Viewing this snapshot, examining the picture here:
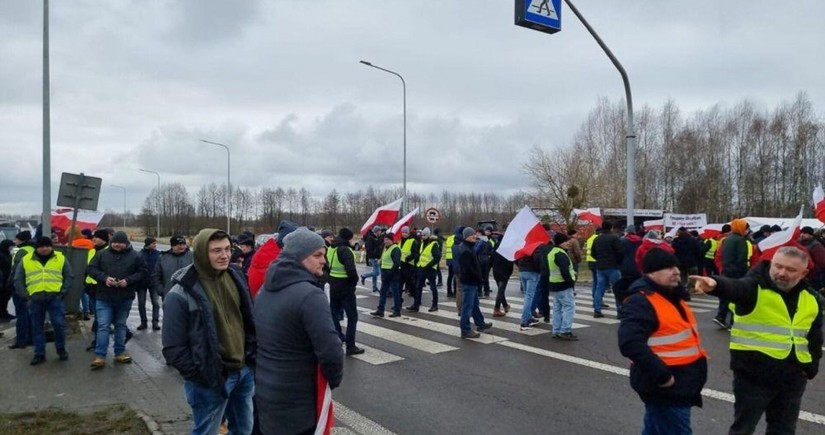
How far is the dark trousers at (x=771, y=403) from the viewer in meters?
3.95

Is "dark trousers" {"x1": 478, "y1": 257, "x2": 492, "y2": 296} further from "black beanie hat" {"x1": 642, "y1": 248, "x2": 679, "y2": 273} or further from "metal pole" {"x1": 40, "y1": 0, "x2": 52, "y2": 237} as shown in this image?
"black beanie hat" {"x1": 642, "y1": 248, "x2": 679, "y2": 273}

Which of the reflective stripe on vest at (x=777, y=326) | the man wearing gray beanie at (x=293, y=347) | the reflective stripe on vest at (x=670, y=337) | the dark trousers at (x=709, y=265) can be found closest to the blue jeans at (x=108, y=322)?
the man wearing gray beanie at (x=293, y=347)

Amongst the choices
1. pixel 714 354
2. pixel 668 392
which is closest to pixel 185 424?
pixel 668 392

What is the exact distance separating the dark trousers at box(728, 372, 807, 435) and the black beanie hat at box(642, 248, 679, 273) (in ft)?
3.67

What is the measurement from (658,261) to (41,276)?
794 cm

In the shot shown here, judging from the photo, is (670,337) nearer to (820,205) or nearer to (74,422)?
(74,422)

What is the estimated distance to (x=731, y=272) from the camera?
9672mm

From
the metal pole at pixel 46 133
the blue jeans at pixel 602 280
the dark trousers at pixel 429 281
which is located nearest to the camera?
the metal pole at pixel 46 133

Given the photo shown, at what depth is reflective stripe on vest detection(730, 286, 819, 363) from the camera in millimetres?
3900

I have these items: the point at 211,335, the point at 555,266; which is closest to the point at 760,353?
the point at 211,335

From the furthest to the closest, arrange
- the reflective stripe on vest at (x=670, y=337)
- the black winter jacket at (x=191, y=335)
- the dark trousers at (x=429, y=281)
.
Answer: the dark trousers at (x=429, y=281), the black winter jacket at (x=191, y=335), the reflective stripe on vest at (x=670, y=337)

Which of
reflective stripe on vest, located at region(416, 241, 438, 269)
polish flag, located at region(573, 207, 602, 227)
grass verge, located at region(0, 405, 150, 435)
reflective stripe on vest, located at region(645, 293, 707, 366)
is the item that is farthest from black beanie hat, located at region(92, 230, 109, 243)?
polish flag, located at region(573, 207, 602, 227)

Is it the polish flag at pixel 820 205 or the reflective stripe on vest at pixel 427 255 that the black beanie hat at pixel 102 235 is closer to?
the reflective stripe on vest at pixel 427 255

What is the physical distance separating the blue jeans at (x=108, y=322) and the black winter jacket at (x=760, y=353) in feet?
23.3
